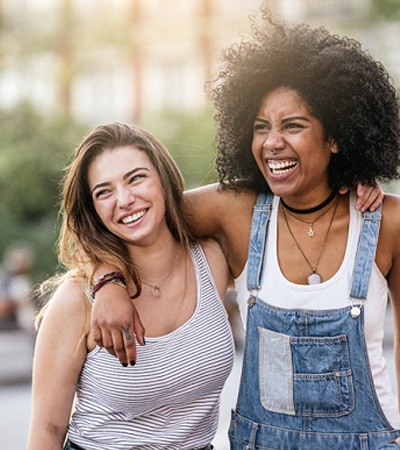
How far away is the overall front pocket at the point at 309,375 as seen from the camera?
3055mm

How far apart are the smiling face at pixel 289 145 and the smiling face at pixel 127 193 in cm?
37

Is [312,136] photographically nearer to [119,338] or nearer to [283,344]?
[283,344]

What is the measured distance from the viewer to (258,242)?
3.21m

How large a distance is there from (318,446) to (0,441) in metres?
5.46

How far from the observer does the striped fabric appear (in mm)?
3035

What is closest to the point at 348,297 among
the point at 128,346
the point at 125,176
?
the point at 128,346

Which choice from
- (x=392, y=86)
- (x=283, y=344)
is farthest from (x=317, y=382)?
(x=392, y=86)

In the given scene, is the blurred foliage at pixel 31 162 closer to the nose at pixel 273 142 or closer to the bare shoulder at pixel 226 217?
the bare shoulder at pixel 226 217

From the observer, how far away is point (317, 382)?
121 inches

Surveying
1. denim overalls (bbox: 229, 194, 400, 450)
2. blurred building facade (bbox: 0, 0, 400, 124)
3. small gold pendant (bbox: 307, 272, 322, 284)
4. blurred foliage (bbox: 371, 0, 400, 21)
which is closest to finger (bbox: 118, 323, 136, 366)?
denim overalls (bbox: 229, 194, 400, 450)

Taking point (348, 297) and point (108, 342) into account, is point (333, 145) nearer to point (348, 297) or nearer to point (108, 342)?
point (348, 297)

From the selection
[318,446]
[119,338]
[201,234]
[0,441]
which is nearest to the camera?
[119,338]

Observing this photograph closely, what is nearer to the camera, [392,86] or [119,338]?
[119,338]

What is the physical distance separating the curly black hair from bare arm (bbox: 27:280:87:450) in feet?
2.48
